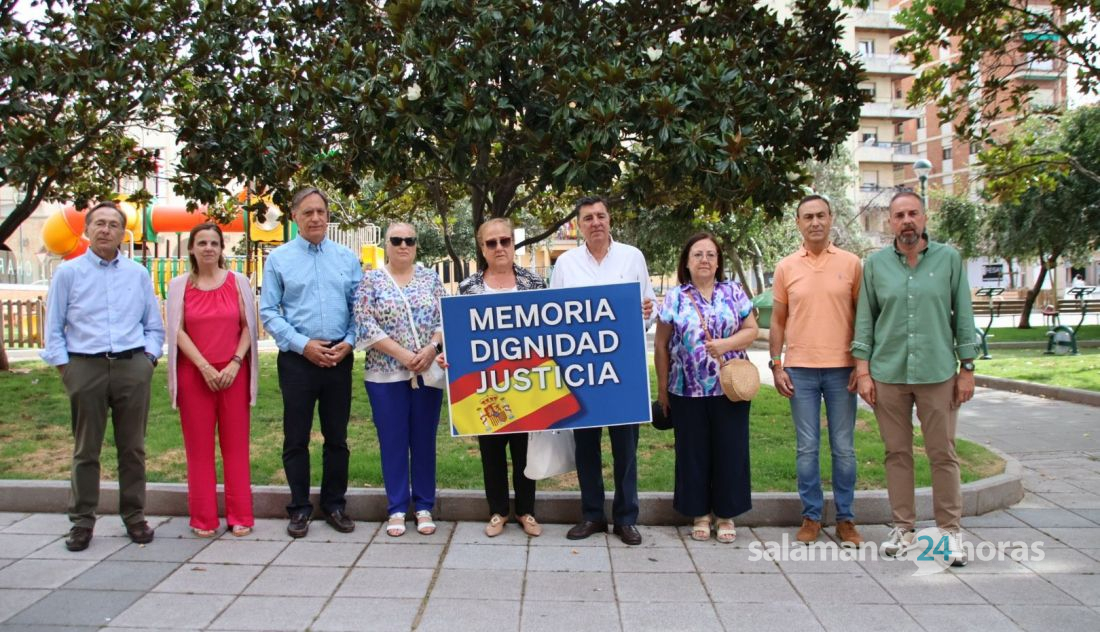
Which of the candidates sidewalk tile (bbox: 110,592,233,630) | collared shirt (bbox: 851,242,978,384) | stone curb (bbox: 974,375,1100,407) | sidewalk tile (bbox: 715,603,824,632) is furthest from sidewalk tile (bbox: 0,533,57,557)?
stone curb (bbox: 974,375,1100,407)

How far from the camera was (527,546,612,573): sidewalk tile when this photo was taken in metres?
4.81

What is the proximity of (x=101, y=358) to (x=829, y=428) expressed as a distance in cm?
439

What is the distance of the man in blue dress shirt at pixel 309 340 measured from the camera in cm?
530

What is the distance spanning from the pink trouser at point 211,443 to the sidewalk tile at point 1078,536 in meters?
5.09

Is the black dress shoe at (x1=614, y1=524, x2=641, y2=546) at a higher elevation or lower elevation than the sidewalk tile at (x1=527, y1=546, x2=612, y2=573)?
higher

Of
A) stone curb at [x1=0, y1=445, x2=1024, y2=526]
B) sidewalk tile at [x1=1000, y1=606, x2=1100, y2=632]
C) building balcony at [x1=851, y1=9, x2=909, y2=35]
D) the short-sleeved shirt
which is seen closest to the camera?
sidewalk tile at [x1=1000, y1=606, x2=1100, y2=632]

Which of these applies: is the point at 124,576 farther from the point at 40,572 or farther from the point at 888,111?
the point at 888,111

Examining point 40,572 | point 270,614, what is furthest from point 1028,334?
point 40,572

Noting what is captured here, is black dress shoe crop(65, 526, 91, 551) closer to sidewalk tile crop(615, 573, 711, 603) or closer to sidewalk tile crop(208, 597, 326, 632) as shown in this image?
sidewalk tile crop(208, 597, 326, 632)

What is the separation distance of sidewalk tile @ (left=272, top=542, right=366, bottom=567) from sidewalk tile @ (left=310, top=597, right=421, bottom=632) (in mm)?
627

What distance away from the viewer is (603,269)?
5387mm

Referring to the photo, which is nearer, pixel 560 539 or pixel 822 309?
pixel 822 309

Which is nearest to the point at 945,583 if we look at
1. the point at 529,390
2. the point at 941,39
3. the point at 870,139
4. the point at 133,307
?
the point at 529,390

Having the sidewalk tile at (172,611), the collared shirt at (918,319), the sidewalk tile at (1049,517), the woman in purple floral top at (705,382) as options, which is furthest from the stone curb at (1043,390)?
the sidewalk tile at (172,611)
